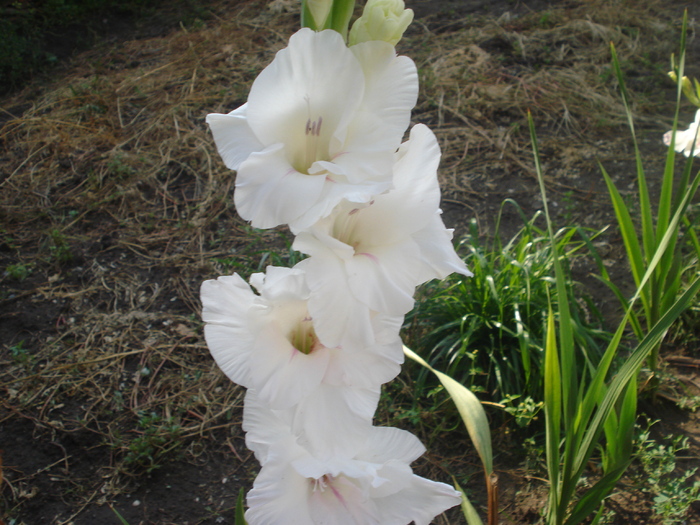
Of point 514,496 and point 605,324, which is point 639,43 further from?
point 514,496

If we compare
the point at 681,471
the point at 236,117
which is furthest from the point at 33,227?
the point at 681,471

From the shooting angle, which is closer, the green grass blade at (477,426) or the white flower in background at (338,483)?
the white flower in background at (338,483)

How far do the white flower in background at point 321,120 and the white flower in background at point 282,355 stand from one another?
0.47ft

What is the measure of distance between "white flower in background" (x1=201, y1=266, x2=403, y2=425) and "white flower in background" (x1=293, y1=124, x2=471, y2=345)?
7 centimetres

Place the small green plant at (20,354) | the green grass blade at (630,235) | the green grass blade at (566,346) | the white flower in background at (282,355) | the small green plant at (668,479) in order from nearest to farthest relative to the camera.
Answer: the white flower in background at (282,355) → the green grass blade at (566,346) → the small green plant at (668,479) → the green grass blade at (630,235) → the small green plant at (20,354)

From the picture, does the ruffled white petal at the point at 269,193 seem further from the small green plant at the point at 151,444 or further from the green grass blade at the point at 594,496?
the small green plant at the point at 151,444

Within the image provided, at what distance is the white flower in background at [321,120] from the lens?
75 cm

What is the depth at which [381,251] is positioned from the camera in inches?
33.6

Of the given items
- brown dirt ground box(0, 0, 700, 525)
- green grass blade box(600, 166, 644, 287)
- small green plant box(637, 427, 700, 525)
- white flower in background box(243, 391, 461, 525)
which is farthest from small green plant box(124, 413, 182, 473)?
green grass blade box(600, 166, 644, 287)

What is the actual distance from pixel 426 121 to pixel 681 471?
240 centimetres

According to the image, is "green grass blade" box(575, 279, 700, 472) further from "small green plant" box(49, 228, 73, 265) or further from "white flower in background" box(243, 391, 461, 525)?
"small green plant" box(49, 228, 73, 265)

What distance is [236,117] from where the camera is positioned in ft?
2.69

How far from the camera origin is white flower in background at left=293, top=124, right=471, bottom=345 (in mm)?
766

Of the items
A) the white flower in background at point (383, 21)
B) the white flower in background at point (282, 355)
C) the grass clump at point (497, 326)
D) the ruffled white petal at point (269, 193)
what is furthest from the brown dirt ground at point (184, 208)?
the white flower in background at point (383, 21)
